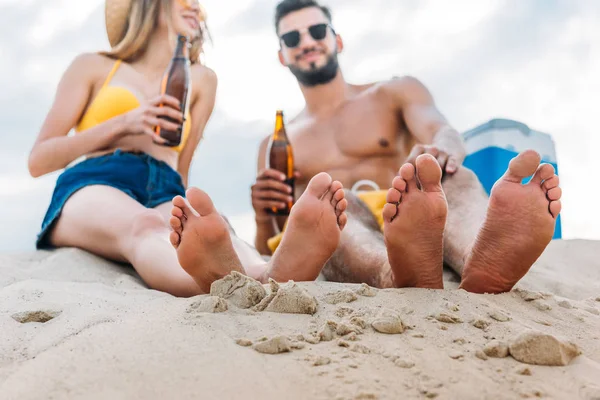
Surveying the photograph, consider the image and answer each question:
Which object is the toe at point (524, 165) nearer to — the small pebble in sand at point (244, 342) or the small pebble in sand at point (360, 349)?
the small pebble in sand at point (360, 349)

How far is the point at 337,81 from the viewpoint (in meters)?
3.04

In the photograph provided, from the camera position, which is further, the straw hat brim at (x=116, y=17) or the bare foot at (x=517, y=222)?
the straw hat brim at (x=116, y=17)

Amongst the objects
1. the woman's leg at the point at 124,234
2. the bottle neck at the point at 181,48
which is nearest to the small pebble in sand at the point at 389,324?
the woman's leg at the point at 124,234

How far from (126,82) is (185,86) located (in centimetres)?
27

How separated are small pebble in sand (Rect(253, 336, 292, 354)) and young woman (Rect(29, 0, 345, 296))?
416 millimetres

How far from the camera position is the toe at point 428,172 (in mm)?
1078

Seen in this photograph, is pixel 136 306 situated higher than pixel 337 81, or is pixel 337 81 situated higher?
pixel 337 81

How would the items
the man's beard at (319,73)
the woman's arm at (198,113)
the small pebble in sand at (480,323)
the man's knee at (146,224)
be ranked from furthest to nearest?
1. the man's beard at (319,73)
2. the woman's arm at (198,113)
3. the man's knee at (146,224)
4. the small pebble in sand at (480,323)

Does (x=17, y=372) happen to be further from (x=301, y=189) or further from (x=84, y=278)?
(x=301, y=189)

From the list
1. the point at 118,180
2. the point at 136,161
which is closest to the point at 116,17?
the point at 136,161

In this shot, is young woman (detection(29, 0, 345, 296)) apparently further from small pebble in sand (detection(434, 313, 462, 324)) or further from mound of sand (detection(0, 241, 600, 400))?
small pebble in sand (detection(434, 313, 462, 324))

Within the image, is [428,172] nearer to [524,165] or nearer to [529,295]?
[524,165]

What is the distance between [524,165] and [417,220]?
28 cm

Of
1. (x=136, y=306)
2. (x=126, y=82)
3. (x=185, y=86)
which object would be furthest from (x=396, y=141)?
(x=136, y=306)
